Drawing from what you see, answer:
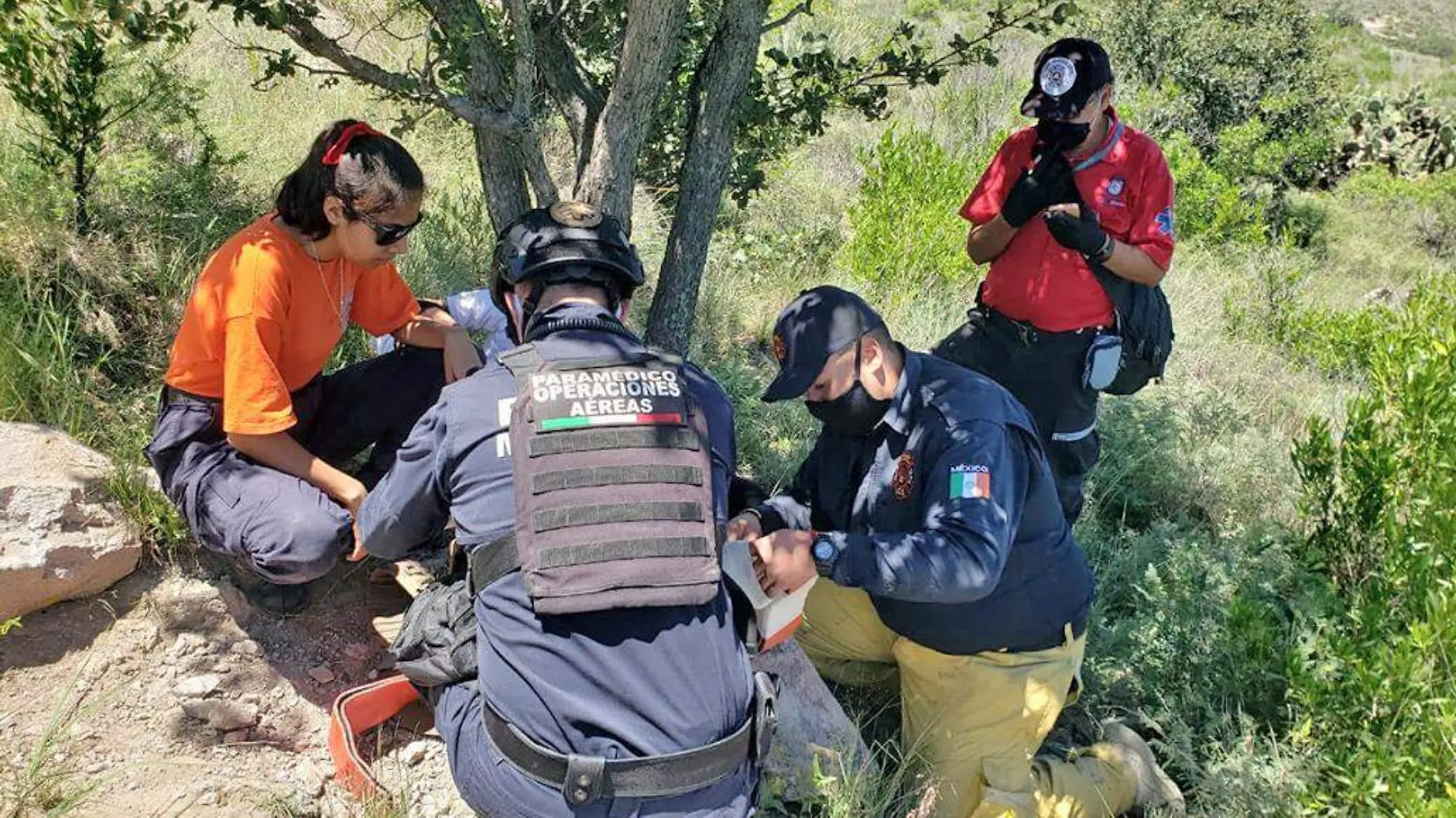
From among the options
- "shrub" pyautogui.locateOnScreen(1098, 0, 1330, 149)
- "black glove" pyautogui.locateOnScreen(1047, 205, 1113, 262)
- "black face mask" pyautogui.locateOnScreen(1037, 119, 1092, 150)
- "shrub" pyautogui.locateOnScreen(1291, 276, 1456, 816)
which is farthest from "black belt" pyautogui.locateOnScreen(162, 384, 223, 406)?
"shrub" pyautogui.locateOnScreen(1098, 0, 1330, 149)

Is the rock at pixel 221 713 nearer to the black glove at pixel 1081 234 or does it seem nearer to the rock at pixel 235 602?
the rock at pixel 235 602

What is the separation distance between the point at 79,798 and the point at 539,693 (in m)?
1.16

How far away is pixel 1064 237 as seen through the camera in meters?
3.22

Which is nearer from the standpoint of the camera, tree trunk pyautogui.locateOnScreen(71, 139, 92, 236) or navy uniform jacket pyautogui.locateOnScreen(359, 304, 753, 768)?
navy uniform jacket pyautogui.locateOnScreen(359, 304, 753, 768)

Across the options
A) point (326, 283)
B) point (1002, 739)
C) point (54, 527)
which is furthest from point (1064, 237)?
point (54, 527)

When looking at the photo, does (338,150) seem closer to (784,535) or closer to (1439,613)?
(784,535)

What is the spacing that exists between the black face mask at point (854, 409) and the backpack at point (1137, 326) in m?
1.19

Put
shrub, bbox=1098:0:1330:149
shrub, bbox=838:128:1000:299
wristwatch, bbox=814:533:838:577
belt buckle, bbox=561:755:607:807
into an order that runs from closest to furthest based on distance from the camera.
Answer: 1. belt buckle, bbox=561:755:607:807
2. wristwatch, bbox=814:533:838:577
3. shrub, bbox=838:128:1000:299
4. shrub, bbox=1098:0:1330:149

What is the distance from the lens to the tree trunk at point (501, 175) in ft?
10.7

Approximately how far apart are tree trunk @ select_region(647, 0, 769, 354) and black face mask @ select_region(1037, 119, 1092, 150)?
3.19ft

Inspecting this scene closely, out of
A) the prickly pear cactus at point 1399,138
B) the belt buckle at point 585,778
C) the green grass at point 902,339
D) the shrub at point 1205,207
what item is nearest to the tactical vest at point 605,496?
the belt buckle at point 585,778

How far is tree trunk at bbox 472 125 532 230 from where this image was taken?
3254 millimetres

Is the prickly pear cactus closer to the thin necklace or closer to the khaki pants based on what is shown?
the khaki pants

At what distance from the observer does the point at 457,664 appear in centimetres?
221
